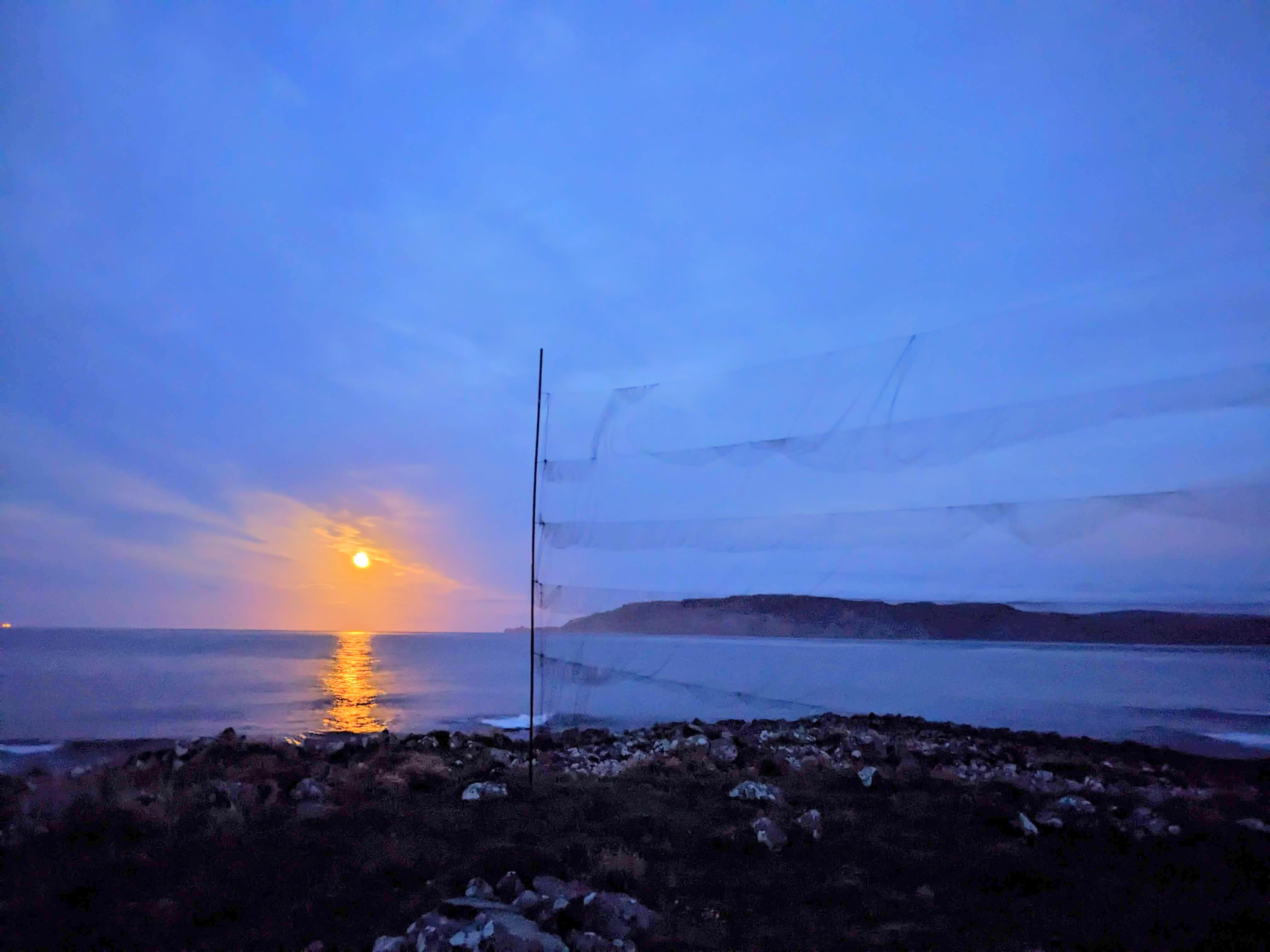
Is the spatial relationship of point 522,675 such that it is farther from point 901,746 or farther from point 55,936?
point 55,936

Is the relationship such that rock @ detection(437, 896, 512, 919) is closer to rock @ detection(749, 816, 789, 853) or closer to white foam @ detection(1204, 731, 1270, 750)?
rock @ detection(749, 816, 789, 853)

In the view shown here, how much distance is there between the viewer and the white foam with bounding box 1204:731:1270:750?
30719mm

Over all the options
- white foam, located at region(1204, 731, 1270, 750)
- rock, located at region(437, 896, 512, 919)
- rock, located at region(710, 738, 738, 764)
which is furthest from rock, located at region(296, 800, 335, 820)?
white foam, located at region(1204, 731, 1270, 750)

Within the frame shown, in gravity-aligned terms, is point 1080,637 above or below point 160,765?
above

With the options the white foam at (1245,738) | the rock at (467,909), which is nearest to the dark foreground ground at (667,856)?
the rock at (467,909)

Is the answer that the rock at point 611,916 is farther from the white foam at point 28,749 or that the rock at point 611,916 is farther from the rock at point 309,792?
the white foam at point 28,749

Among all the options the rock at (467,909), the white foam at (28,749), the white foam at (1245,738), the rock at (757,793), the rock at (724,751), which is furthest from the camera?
the white foam at (1245,738)

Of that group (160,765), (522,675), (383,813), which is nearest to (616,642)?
(383,813)

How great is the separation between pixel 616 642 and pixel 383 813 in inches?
261

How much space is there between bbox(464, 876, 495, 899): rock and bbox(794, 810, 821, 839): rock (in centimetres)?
450

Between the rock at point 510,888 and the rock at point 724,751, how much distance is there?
9587 mm

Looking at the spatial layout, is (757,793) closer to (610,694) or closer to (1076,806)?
Result: (1076,806)

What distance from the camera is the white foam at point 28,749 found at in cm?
2641

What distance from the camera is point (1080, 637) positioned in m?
20.5
